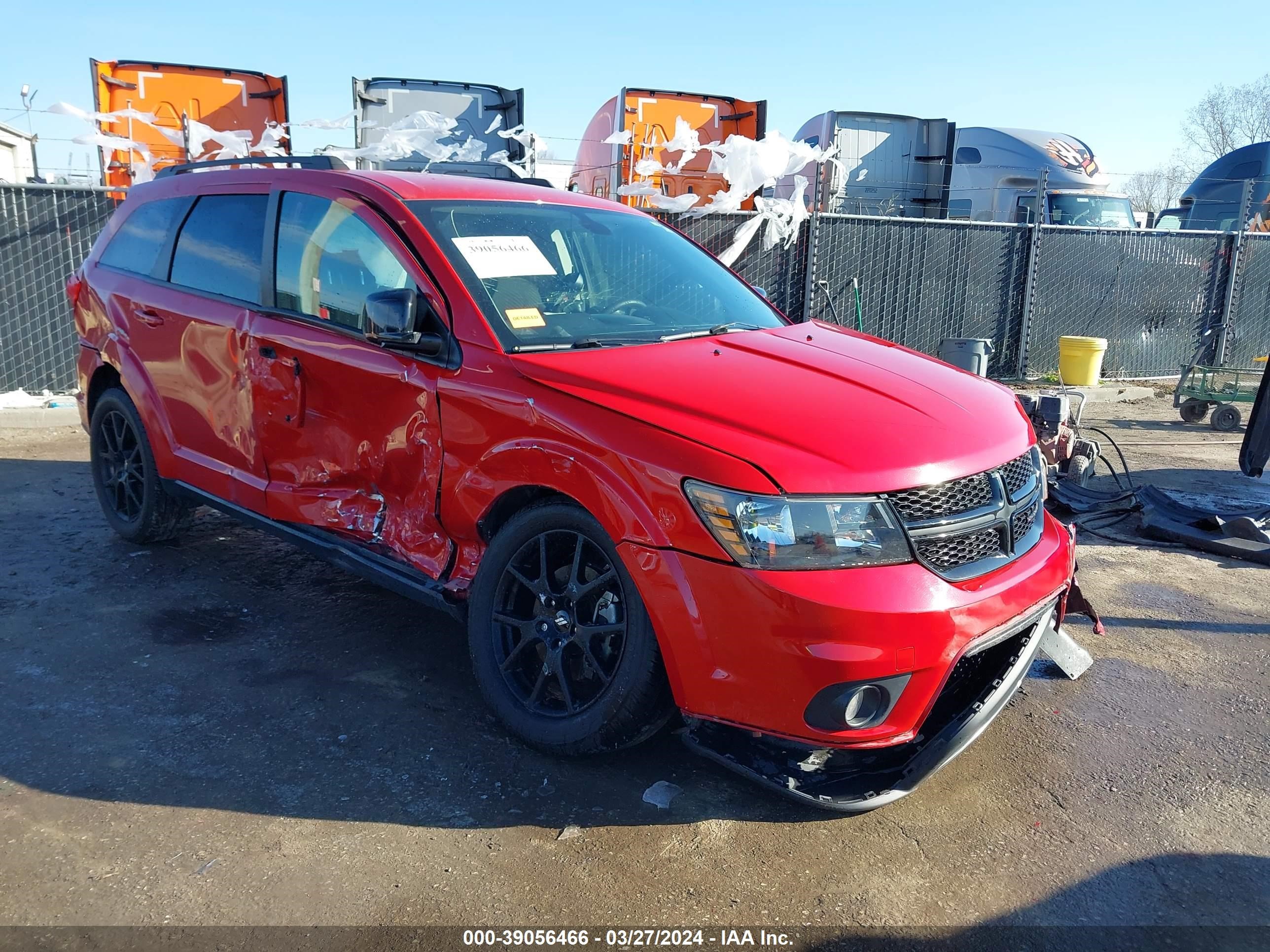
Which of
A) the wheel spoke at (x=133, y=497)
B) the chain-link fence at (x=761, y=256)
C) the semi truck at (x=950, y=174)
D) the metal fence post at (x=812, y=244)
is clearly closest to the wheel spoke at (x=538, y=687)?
the wheel spoke at (x=133, y=497)

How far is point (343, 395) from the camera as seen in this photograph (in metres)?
3.74

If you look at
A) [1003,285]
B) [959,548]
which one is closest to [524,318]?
[959,548]

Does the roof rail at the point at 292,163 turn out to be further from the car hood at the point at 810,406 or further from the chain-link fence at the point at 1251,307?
the chain-link fence at the point at 1251,307

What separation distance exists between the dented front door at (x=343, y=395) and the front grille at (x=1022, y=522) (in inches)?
76.3

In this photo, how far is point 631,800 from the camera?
3.00 meters

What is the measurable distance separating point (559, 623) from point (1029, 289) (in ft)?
35.0

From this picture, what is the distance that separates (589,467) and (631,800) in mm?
1050

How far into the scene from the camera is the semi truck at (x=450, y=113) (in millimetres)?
12305

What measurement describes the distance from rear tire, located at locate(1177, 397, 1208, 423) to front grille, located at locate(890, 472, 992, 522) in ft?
28.1

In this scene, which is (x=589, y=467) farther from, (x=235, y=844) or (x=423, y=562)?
(x=235, y=844)

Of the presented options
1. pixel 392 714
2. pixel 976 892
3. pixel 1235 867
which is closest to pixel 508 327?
pixel 392 714

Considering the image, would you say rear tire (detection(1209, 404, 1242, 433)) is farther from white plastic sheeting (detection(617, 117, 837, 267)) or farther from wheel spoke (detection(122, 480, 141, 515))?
wheel spoke (detection(122, 480, 141, 515))

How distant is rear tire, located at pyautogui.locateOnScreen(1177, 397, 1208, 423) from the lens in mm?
10055

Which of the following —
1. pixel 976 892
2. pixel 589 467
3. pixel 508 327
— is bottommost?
pixel 976 892
